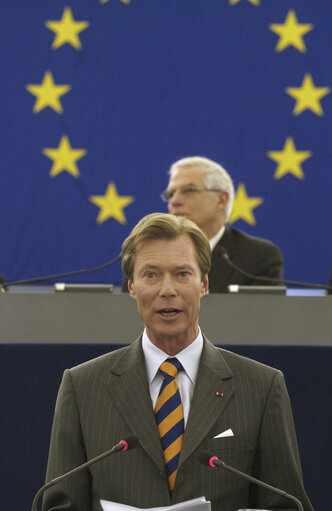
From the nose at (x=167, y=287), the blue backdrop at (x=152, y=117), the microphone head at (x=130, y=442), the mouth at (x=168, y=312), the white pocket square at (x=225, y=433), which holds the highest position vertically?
the blue backdrop at (x=152, y=117)

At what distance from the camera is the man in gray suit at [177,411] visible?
1.84 meters

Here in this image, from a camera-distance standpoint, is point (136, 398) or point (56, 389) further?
point (56, 389)

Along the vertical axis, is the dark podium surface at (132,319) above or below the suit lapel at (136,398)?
above

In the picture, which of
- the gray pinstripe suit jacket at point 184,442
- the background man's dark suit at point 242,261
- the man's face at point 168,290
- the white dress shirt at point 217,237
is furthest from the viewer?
the white dress shirt at point 217,237

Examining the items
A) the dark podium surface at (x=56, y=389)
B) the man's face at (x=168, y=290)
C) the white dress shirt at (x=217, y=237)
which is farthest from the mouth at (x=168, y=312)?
the white dress shirt at (x=217, y=237)

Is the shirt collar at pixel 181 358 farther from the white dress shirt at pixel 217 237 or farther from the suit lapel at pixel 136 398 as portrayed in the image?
the white dress shirt at pixel 217 237

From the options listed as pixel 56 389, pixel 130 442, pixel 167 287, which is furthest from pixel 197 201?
pixel 130 442

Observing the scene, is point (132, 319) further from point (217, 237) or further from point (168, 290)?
point (217, 237)

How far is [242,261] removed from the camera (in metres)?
4.17

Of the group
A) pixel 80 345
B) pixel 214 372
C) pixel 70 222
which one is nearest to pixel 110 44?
pixel 70 222

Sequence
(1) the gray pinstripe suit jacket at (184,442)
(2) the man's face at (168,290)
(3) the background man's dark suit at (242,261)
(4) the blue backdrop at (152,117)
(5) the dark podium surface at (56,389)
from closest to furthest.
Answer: (1) the gray pinstripe suit jacket at (184,442) < (2) the man's face at (168,290) < (5) the dark podium surface at (56,389) < (3) the background man's dark suit at (242,261) < (4) the blue backdrop at (152,117)

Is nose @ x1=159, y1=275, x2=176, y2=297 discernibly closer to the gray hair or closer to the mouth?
the mouth

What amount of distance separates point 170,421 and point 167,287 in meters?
0.30

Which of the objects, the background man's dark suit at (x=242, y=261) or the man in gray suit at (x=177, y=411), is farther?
the background man's dark suit at (x=242, y=261)
